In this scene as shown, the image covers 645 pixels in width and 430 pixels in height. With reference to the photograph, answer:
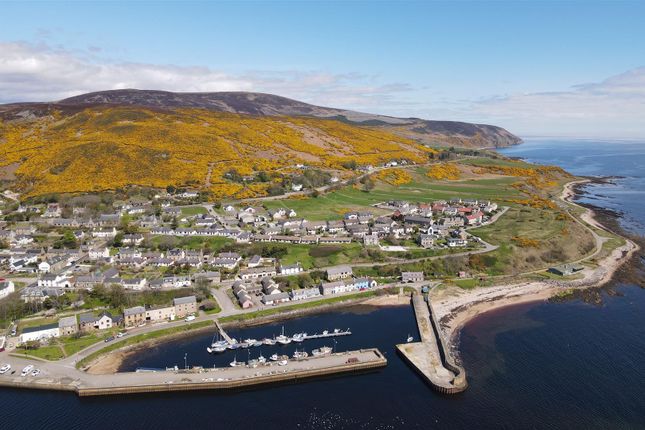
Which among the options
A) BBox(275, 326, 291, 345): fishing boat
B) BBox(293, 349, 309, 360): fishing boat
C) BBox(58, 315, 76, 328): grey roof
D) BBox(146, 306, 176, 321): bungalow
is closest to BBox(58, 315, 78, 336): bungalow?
BBox(58, 315, 76, 328): grey roof

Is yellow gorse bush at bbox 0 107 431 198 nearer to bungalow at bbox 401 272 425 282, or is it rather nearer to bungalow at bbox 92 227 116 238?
bungalow at bbox 92 227 116 238

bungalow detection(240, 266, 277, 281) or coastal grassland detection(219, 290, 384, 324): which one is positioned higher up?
bungalow detection(240, 266, 277, 281)

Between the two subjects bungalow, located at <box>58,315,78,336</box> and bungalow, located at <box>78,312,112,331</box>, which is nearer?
bungalow, located at <box>58,315,78,336</box>

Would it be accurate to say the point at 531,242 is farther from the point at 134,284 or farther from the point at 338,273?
the point at 134,284

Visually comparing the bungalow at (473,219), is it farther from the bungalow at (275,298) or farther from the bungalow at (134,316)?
the bungalow at (134,316)

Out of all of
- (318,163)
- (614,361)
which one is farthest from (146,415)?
(318,163)
